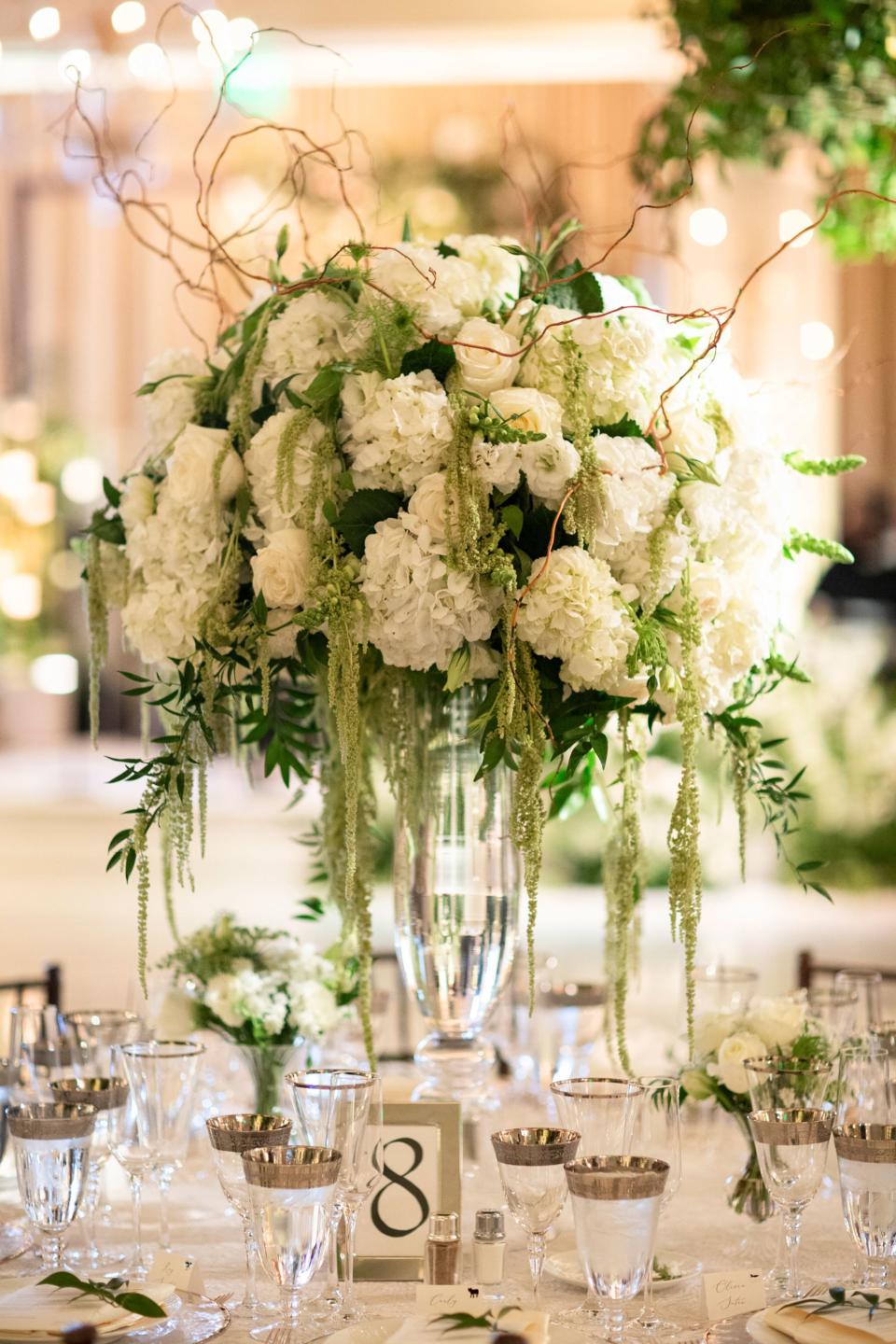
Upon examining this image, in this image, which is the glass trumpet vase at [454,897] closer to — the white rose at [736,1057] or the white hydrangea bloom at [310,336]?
the white rose at [736,1057]

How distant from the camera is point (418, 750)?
1639mm

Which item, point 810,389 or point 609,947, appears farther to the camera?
point 810,389

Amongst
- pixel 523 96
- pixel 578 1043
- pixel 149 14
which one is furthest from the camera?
pixel 523 96

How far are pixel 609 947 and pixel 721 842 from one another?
4.26 meters

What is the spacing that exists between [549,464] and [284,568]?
0.27 meters

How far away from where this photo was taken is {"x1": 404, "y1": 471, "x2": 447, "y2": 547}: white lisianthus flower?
146cm

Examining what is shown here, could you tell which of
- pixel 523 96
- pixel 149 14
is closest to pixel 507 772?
pixel 149 14

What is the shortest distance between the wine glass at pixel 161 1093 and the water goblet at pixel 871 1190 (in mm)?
621

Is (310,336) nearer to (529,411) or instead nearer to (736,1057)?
(529,411)

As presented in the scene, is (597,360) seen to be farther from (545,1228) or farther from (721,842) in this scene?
(721,842)

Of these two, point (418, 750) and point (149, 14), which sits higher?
point (149, 14)

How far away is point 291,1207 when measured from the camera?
1234mm

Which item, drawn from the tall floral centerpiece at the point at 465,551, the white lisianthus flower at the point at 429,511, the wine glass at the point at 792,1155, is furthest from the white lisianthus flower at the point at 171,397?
the wine glass at the point at 792,1155

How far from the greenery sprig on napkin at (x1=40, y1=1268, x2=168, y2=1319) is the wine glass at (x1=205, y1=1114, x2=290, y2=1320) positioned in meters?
A: 0.12
